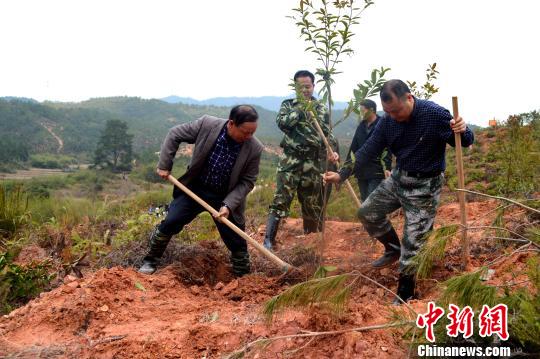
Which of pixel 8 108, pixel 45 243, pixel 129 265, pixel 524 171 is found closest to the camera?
pixel 129 265

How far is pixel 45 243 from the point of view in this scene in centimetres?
556

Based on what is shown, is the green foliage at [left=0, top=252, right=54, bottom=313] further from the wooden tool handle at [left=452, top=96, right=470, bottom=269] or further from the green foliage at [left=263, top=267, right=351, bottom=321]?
the wooden tool handle at [left=452, top=96, right=470, bottom=269]

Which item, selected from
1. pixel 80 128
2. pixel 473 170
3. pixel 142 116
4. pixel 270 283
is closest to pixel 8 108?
pixel 80 128

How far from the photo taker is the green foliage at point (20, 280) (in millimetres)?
3727

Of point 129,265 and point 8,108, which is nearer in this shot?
point 129,265

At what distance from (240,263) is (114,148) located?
3212cm

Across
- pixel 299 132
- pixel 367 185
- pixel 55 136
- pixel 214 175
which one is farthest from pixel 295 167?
pixel 55 136

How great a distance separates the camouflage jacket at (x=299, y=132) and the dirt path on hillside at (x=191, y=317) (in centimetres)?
103

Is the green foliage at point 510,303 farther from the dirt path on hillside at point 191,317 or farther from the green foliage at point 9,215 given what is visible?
the green foliage at point 9,215

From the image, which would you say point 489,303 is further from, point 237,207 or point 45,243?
point 45,243

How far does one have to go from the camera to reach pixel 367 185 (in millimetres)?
5176

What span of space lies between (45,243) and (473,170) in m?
8.86

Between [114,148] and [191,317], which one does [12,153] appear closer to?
[114,148]

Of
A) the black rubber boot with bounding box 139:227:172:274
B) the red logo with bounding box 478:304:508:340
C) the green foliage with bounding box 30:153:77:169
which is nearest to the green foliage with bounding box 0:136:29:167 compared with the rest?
the green foliage with bounding box 30:153:77:169
